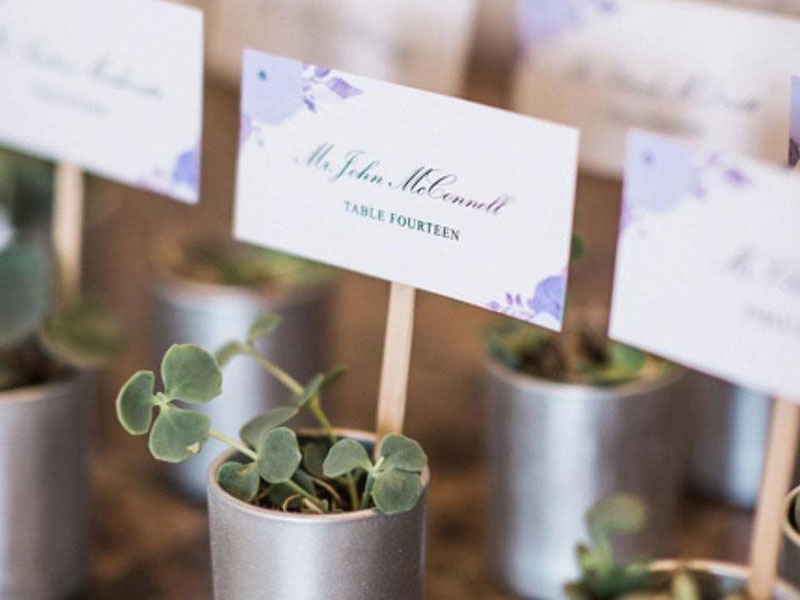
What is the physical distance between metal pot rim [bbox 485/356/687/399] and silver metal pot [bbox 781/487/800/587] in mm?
245

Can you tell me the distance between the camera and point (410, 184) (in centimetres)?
91

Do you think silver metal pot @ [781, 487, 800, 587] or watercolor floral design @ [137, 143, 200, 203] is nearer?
silver metal pot @ [781, 487, 800, 587]

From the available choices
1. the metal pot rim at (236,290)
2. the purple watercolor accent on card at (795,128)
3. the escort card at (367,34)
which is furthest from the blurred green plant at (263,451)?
the escort card at (367,34)

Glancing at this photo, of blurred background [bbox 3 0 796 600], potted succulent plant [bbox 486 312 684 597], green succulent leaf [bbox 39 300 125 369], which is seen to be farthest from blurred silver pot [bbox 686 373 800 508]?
green succulent leaf [bbox 39 300 125 369]

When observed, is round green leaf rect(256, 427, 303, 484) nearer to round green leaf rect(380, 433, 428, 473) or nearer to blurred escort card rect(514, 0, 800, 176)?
round green leaf rect(380, 433, 428, 473)

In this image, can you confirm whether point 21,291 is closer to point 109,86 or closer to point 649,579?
point 109,86

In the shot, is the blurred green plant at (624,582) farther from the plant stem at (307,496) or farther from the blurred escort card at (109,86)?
the blurred escort card at (109,86)

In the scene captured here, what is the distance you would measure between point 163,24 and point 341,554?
1.51 feet

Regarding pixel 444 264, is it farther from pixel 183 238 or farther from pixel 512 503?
pixel 183 238

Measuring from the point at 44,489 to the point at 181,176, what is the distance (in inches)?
11.8

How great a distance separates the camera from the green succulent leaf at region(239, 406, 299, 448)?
91 cm

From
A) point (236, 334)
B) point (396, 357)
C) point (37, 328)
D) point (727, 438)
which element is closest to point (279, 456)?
point (396, 357)

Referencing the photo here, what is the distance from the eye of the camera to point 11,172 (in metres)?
1.40

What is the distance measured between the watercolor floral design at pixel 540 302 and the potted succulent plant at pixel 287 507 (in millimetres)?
117
